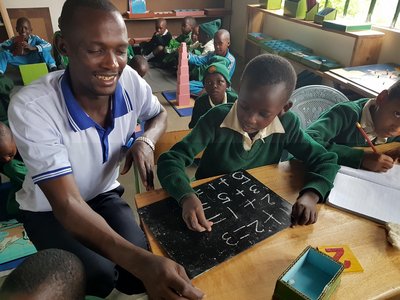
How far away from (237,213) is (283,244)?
5.5 inches

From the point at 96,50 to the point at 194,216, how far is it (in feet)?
1.75

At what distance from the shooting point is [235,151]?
3.63ft

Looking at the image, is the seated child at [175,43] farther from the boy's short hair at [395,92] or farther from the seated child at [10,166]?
the boy's short hair at [395,92]

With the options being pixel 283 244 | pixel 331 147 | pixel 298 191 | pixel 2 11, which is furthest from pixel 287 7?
pixel 2 11

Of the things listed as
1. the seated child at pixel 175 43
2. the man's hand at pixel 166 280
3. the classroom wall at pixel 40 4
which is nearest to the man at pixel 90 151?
the man's hand at pixel 166 280

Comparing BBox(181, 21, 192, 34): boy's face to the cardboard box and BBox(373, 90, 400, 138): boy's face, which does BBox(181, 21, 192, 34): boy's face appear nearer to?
BBox(373, 90, 400, 138): boy's face

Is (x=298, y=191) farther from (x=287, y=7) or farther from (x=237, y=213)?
(x=287, y=7)

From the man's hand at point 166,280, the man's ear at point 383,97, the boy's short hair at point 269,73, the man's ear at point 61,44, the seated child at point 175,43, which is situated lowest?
the seated child at point 175,43

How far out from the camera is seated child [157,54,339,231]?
872mm

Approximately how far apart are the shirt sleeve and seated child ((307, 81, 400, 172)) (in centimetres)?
92

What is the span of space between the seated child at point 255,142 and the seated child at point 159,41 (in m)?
3.90

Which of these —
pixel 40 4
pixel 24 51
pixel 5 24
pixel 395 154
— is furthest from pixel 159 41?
pixel 395 154

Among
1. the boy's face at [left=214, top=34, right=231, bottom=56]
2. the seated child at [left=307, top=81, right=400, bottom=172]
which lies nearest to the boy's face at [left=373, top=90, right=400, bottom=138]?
the seated child at [left=307, top=81, right=400, bottom=172]

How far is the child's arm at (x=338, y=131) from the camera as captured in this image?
113 centimetres
